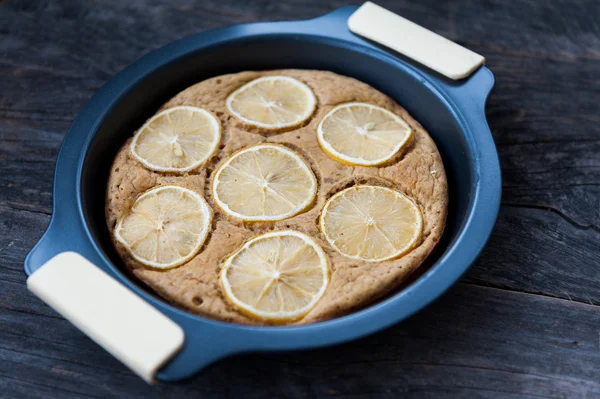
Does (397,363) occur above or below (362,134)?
below

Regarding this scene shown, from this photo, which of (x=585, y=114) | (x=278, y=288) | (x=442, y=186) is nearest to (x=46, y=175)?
(x=278, y=288)

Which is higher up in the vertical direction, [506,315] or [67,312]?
[67,312]

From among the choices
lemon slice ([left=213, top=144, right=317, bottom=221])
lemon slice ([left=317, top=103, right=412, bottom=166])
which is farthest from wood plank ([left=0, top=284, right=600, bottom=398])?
lemon slice ([left=317, top=103, right=412, bottom=166])

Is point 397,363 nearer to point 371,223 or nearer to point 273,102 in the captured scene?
point 371,223

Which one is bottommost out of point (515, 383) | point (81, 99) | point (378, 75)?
point (515, 383)

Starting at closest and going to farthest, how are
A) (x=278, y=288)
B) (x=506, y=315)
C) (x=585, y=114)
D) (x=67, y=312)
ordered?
(x=67, y=312)
(x=278, y=288)
(x=506, y=315)
(x=585, y=114)

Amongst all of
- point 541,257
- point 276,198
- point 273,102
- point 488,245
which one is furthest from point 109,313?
point 541,257

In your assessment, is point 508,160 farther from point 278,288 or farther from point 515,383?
point 278,288
